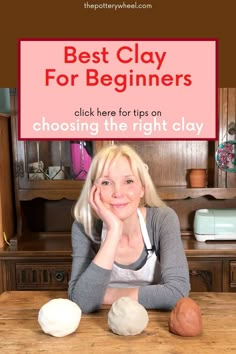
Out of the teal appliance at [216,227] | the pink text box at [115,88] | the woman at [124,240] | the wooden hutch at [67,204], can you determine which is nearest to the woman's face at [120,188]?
the woman at [124,240]

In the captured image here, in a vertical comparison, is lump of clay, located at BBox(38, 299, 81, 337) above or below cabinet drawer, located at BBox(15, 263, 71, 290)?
above

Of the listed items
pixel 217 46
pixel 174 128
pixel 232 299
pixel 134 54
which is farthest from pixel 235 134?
pixel 232 299

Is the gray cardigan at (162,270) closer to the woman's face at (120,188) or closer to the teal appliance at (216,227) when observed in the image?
the woman's face at (120,188)

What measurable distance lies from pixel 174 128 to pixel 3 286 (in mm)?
1360

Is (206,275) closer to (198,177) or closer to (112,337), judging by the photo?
(198,177)

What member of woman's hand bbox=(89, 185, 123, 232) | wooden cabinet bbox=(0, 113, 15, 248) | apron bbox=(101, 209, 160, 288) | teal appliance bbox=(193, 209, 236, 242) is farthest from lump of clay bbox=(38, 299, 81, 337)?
teal appliance bbox=(193, 209, 236, 242)

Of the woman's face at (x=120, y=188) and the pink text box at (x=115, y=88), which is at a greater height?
the pink text box at (x=115, y=88)

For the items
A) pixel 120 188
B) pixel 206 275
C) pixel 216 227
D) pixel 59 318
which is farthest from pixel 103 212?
pixel 216 227

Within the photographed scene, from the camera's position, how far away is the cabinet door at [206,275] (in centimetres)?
235

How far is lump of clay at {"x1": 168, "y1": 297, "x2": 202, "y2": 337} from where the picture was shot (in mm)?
966

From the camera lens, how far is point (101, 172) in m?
1.44

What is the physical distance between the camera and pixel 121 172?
1.43 meters

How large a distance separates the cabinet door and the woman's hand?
1130 millimetres

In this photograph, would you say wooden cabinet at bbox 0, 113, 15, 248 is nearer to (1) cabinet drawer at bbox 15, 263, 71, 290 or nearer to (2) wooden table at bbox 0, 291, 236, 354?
(1) cabinet drawer at bbox 15, 263, 71, 290
